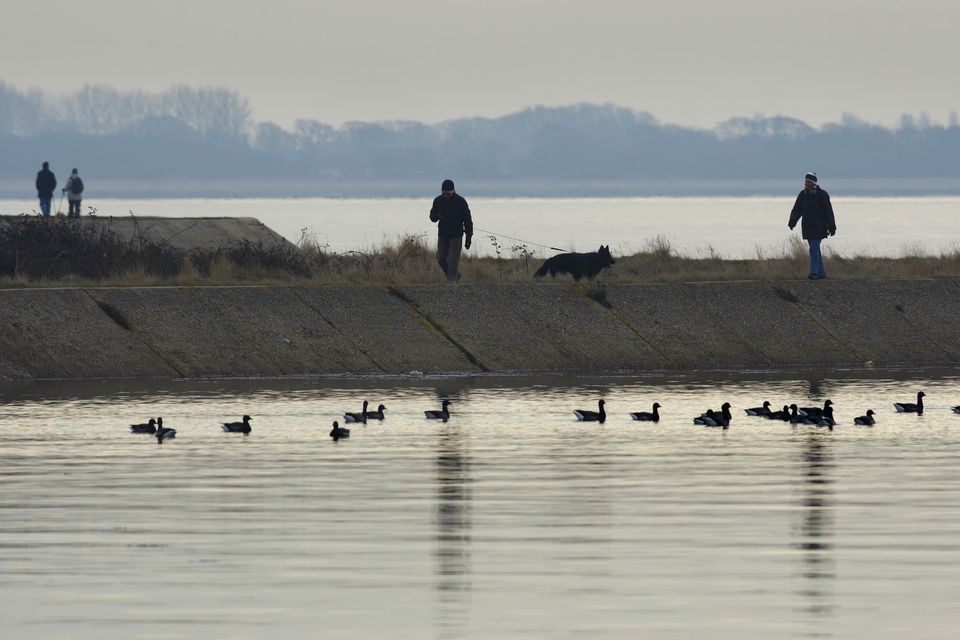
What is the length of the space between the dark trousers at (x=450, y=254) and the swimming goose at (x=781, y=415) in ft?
34.8

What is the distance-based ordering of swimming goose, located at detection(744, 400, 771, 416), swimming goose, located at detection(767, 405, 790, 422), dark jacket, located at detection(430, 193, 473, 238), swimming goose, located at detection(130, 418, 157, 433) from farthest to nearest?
dark jacket, located at detection(430, 193, 473, 238) < swimming goose, located at detection(744, 400, 771, 416) < swimming goose, located at detection(767, 405, 790, 422) < swimming goose, located at detection(130, 418, 157, 433)

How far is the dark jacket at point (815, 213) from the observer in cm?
3297

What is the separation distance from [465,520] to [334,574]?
8.27 ft

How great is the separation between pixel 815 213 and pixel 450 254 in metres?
6.17

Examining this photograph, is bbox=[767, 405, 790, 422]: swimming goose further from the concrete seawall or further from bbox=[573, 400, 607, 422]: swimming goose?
the concrete seawall

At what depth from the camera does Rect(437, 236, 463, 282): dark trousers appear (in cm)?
3303

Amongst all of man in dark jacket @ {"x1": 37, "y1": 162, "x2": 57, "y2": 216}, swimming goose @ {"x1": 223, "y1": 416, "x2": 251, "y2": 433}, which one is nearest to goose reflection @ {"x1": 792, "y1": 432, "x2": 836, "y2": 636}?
swimming goose @ {"x1": 223, "y1": 416, "x2": 251, "y2": 433}

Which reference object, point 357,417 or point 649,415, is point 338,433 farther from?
point 649,415

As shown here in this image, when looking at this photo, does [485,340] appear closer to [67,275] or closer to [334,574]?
[67,275]

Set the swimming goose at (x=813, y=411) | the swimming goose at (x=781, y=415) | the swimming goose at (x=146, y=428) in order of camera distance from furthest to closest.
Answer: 1. the swimming goose at (x=781, y=415)
2. the swimming goose at (x=813, y=411)
3. the swimming goose at (x=146, y=428)

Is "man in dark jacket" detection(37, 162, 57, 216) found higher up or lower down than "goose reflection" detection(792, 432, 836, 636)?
higher up

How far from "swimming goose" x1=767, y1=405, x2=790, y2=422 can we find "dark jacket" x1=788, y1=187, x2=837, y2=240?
1017 cm

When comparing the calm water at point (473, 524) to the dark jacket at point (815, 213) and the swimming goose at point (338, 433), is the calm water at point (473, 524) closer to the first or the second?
the swimming goose at point (338, 433)

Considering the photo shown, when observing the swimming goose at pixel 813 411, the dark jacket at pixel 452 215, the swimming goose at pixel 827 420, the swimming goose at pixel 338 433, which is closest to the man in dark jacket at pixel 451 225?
the dark jacket at pixel 452 215
